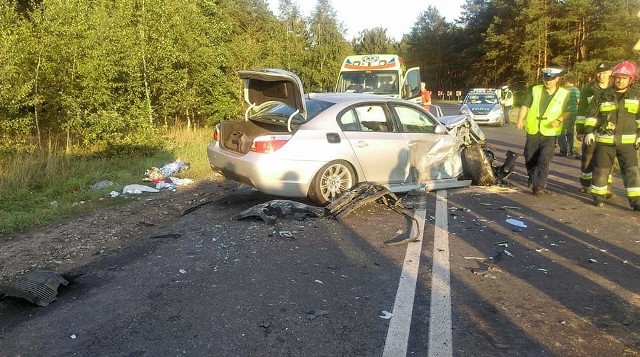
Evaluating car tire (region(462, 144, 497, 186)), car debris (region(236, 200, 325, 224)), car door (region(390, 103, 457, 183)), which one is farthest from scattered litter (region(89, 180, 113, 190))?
car tire (region(462, 144, 497, 186))

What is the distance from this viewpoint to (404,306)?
3516 millimetres

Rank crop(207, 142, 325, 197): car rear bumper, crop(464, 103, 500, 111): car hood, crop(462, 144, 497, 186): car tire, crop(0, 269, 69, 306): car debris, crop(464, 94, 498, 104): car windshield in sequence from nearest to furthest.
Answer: crop(0, 269, 69, 306): car debris, crop(207, 142, 325, 197): car rear bumper, crop(462, 144, 497, 186): car tire, crop(464, 103, 500, 111): car hood, crop(464, 94, 498, 104): car windshield

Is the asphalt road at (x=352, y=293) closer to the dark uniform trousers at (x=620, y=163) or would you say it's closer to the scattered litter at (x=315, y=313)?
the scattered litter at (x=315, y=313)

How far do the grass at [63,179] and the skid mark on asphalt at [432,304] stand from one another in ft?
14.3

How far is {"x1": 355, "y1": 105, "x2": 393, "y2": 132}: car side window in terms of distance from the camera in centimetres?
680

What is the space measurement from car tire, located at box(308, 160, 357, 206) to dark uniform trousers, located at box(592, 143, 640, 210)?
3386 millimetres

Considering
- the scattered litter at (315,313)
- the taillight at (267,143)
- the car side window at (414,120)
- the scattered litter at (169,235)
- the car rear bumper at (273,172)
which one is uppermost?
the car side window at (414,120)

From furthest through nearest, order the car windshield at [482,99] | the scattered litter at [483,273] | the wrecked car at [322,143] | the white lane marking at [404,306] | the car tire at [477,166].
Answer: the car windshield at [482,99], the car tire at [477,166], the wrecked car at [322,143], the scattered litter at [483,273], the white lane marking at [404,306]

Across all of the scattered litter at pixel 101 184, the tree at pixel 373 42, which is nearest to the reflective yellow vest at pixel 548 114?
the scattered litter at pixel 101 184

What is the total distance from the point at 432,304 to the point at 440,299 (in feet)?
0.42

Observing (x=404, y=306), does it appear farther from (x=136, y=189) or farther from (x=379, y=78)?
(x=379, y=78)

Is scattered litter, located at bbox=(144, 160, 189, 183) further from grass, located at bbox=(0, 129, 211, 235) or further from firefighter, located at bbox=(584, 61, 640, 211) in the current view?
firefighter, located at bbox=(584, 61, 640, 211)

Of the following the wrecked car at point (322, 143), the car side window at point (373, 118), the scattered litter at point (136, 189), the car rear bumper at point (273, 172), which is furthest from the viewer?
the scattered litter at point (136, 189)

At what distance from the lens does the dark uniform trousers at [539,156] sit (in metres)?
7.32
